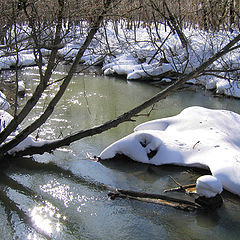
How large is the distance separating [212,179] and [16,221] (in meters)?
3.19

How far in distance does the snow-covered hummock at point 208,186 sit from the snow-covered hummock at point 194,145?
751 mm

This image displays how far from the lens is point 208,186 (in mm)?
5277

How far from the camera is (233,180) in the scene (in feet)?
19.5

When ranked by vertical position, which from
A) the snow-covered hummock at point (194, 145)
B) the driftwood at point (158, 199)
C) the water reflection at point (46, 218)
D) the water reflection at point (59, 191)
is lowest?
the water reflection at point (59, 191)

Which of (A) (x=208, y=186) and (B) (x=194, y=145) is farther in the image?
(B) (x=194, y=145)

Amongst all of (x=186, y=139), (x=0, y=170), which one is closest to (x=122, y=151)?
(x=186, y=139)

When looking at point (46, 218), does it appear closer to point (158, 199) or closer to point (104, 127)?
point (158, 199)

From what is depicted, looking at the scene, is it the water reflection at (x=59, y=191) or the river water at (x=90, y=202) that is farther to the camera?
the water reflection at (x=59, y=191)

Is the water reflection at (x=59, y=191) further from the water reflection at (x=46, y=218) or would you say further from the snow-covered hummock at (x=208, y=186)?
the snow-covered hummock at (x=208, y=186)

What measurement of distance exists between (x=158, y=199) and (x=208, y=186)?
89 centimetres

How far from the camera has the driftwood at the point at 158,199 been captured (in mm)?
5426


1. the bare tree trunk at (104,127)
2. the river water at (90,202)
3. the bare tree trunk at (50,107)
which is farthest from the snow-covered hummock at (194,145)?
the bare tree trunk at (50,107)

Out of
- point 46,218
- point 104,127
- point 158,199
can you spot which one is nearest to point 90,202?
point 46,218

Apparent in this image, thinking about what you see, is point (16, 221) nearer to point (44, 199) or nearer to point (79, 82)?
point (44, 199)
